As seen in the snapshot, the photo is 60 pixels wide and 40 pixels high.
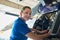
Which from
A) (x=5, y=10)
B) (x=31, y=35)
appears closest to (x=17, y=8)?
(x=5, y=10)

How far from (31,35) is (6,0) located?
3026mm

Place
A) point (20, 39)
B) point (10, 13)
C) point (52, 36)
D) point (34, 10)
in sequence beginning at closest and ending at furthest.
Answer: point (52, 36) < point (20, 39) < point (34, 10) < point (10, 13)

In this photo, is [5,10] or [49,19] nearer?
[49,19]

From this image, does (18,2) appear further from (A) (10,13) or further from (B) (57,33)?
(B) (57,33)

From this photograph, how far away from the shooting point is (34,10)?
3217 millimetres

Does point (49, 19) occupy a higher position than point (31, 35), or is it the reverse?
point (49, 19)

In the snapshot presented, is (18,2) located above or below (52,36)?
above

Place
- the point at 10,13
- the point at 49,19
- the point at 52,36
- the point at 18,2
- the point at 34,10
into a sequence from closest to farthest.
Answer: the point at 52,36 → the point at 49,19 → the point at 34,10 → the point at 10,13 → the point at 18,2

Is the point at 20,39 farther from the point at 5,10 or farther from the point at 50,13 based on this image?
the point at 5,10

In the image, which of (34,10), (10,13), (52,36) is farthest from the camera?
(10,13)

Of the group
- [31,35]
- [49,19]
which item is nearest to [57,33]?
[31,35]

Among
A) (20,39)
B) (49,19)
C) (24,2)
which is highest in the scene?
(24,2)

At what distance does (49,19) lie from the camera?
261cm

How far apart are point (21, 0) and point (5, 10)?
0.54 m
